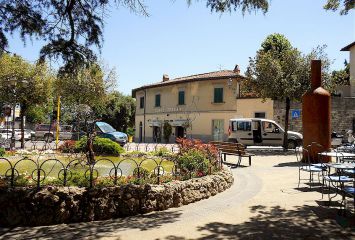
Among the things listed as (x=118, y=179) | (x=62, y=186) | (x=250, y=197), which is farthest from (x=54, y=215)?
(x=250, y=197)

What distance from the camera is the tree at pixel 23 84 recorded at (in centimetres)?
1923

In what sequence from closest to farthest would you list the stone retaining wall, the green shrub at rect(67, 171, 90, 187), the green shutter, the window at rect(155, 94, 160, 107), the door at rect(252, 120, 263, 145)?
the stone retaining wall → the green shrub at rect(67, 171, 90, 187) → the door at rect(252, 120, 263, 145) → the green shutter → the window at rect(155, 94, 160, 107)

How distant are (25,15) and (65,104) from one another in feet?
100

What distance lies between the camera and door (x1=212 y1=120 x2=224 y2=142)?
3055 centimetres

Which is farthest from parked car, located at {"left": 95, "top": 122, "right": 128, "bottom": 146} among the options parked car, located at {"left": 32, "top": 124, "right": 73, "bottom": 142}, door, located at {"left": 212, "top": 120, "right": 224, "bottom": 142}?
door, located at {"left": 212, "top": 120, "right": 224, "bottom": 142}

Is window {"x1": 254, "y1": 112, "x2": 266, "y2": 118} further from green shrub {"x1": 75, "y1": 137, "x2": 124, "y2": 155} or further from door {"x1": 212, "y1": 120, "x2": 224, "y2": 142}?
green shrub {"x1": 75, "y1": 137, "x2": 124, "y2": 155}

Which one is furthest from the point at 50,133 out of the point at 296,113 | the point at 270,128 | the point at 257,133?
the point at 296,113

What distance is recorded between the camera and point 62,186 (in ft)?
20.3

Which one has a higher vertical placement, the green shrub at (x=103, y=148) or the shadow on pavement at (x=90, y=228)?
the green shrub at (x=103, y=148)

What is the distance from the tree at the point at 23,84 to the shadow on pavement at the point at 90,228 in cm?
1489

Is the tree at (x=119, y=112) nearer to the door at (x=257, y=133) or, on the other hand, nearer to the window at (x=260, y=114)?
the window at (x=260, y=114)

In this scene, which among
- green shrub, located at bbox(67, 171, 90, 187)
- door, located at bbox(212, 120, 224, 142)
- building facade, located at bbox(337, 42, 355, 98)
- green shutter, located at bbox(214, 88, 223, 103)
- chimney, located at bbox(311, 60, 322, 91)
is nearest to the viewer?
green shrub, located at bbox(67, 171, 90, 187)

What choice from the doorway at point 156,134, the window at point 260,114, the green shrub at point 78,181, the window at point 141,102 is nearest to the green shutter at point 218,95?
the window at point 260,114

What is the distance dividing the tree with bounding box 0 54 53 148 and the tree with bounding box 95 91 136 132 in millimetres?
29171
